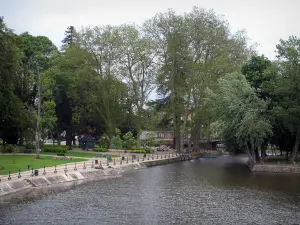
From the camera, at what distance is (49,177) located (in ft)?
159

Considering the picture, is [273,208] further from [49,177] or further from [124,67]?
Answer: [124,67]

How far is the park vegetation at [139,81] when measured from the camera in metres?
70.8

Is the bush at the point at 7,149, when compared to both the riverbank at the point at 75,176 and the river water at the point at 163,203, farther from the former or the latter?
the river water at the point at 163,203

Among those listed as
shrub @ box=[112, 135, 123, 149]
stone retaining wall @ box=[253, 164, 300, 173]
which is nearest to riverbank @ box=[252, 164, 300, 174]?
stone retaining wall @ box=[253, 164, 300, 173]

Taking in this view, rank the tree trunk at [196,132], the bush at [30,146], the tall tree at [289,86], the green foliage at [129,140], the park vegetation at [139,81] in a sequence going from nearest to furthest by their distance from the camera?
the tall tree at [289,86] < the park vegetation at [139,81] < the bush at [30,146] < the green foliage at [129,140] < the tree trunk at [196,132]

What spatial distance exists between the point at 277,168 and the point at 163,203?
33.0m

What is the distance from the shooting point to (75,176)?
52562mm

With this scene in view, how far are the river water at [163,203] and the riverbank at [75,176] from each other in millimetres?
2557

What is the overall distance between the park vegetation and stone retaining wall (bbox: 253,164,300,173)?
3.01 metres

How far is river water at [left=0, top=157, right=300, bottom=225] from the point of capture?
32.1 meters

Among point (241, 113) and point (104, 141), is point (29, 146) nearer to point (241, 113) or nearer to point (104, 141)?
point (104, 141)

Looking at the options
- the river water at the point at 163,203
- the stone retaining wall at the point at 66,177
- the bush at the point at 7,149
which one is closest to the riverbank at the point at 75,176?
the stone retaining wall at the point at 66,177

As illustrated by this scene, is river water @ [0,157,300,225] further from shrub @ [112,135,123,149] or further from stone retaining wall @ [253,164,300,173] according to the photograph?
shrub @ [112,135,123,149]

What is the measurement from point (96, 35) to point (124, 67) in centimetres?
1012
